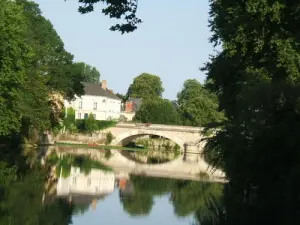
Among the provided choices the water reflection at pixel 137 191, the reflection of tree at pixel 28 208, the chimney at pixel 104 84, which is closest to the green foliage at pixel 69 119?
the chimney at pixel 104 84

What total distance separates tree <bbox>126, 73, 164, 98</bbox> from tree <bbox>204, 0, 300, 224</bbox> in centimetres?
9219

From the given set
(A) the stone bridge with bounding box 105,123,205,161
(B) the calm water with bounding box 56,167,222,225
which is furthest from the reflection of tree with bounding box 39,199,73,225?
(A) the stone bridge with bounding box 105,123,205,161

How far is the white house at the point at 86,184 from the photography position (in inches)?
1135

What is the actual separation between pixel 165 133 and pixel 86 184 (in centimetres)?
5069

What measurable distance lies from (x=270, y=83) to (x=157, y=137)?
211 feet

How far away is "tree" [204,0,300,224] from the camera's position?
22266 mm

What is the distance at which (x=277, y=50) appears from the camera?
23562 millimetres

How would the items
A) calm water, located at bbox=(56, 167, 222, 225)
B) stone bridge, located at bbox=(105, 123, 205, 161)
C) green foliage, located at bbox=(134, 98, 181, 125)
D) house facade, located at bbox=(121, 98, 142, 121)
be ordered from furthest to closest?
house facade, located at bbox=(121, 98, 142, 121) < green foliage, located at bbox=(134, 98, 181, 125) < stone bridge, located at bbox=(105, 123, 205, 161) < calm water, located at bbox=(56, 167, 222, 225)

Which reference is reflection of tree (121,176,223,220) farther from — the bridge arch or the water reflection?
the bridge arch

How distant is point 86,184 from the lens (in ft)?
106

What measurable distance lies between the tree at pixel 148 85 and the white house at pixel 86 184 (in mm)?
78848

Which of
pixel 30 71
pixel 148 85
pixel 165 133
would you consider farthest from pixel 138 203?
pixel 148 85

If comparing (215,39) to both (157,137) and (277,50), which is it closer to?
(277,50)

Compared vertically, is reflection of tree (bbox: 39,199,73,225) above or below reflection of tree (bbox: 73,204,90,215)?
above
